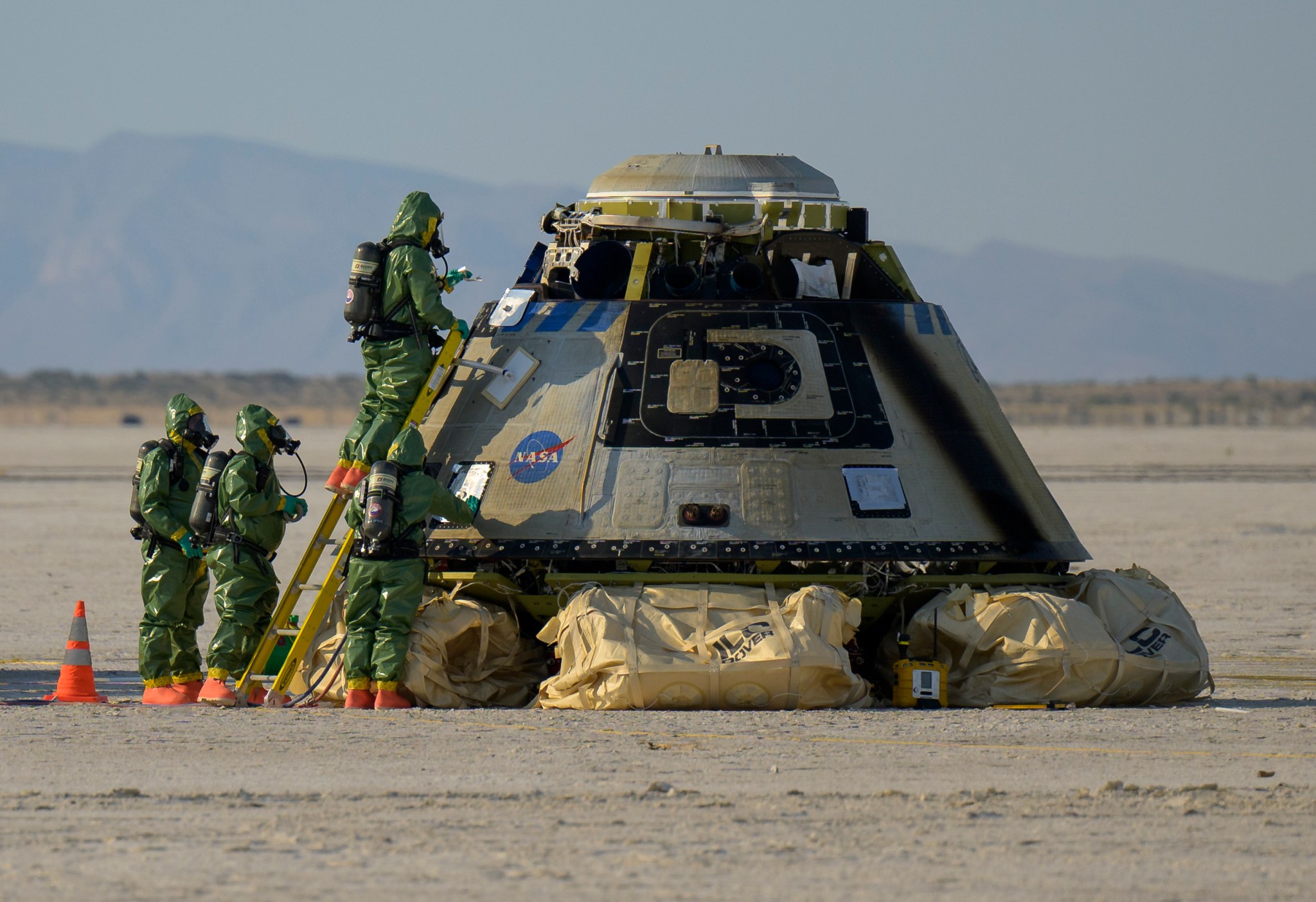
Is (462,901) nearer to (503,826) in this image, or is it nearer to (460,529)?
(503,826)

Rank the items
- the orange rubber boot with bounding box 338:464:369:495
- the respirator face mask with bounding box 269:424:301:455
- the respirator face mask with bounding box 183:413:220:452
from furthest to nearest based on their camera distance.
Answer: the respirator face mask with bounding box 183:413:220:452
the respirator face mask with bounding box 269:424:301:455
the orange rubber boot with bounding box 338:464:369:495

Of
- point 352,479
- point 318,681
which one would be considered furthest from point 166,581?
point 352,479

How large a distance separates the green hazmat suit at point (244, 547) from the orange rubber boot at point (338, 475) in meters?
0.40

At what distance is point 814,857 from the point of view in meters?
7.27

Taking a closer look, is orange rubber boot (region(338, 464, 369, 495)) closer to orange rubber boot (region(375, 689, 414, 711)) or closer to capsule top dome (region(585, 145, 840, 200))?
orange rubber boot (region(375, 689, 414, 711))

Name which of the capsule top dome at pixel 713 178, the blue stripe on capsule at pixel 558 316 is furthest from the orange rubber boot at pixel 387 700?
the capsule top dome at pixel 713 178

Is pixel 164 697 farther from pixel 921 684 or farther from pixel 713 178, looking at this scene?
pixel 713 178

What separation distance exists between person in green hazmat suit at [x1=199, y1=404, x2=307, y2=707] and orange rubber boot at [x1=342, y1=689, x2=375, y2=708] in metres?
0.84

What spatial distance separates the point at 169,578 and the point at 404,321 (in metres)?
2.30

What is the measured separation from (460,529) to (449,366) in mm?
1262

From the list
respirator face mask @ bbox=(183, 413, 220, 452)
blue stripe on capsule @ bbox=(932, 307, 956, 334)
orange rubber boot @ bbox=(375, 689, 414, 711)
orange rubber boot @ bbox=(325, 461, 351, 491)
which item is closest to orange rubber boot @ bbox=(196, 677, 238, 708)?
orange rubber boot @ bbox=(375, 689, 414, 711)

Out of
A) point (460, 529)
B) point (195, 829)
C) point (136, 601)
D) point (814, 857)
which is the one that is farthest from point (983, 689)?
point (136, 601)

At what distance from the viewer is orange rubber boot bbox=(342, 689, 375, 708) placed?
36.8 ft

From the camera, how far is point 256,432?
12.0 meters
